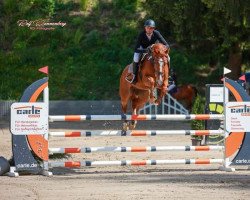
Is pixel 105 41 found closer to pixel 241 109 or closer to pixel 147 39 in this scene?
pixel 147 39

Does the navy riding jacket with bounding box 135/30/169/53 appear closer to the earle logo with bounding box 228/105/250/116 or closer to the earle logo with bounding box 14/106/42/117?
the earle logo with bounding box 228/105/250/116

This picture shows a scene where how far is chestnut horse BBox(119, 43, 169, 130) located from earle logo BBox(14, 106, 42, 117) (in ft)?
7.73

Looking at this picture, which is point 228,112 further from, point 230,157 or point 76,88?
point 76,88

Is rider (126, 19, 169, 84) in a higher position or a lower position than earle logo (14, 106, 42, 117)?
higher

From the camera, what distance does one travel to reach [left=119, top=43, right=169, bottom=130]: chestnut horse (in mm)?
14648

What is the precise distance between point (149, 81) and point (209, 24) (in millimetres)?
15308

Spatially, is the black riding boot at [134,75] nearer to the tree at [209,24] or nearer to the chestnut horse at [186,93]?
the tree at [209,24]

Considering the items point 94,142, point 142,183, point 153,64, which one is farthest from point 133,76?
point 94,142

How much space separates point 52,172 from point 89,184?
1.83m

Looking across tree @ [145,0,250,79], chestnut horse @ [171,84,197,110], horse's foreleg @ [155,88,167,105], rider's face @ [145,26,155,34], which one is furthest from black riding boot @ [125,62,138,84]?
chestnut horse @ [171,84,197,110]

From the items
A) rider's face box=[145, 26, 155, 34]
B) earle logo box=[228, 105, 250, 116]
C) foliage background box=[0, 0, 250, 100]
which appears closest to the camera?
earle logo box=[228, 105, 250, 116]

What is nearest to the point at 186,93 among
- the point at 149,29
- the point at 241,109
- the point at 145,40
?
the point at 145,40

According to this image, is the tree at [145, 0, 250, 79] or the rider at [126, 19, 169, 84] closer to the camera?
the rider at [126, 19, 169, 84]

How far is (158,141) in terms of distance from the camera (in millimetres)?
21219
